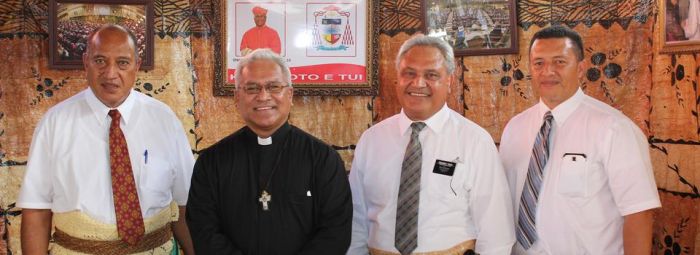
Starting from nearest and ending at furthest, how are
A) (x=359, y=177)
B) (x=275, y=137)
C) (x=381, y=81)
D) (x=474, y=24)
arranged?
(x=275, y=137) → (x=359, y=177) → (x=474, y=24) → (x=381, y=81)

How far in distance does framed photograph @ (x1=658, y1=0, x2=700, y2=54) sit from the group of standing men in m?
0.80

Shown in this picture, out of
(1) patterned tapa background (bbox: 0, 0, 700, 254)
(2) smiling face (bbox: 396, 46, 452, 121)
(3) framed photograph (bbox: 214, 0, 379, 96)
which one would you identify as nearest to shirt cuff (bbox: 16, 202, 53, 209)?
(1) patterned tapa background (bbox: 0, 0, 700, 254)

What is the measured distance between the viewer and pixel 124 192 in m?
2.69

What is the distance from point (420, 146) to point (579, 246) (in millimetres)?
832

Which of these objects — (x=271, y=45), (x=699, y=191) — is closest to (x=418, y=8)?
(x=271, y=45)

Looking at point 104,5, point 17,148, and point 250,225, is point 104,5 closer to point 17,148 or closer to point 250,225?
point 17,148

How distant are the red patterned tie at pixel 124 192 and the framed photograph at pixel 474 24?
2056 millimetres

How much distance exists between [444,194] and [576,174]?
597 millimetres

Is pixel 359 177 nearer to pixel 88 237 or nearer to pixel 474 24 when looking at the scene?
pixel 88 237

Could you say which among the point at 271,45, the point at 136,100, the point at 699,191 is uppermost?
the point at 271,45

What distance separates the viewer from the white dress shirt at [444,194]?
2.59m

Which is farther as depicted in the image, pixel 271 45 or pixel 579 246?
pixel 271 45

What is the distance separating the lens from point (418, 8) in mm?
3828

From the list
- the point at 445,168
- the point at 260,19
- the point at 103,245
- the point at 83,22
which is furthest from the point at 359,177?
the point at 83,22
